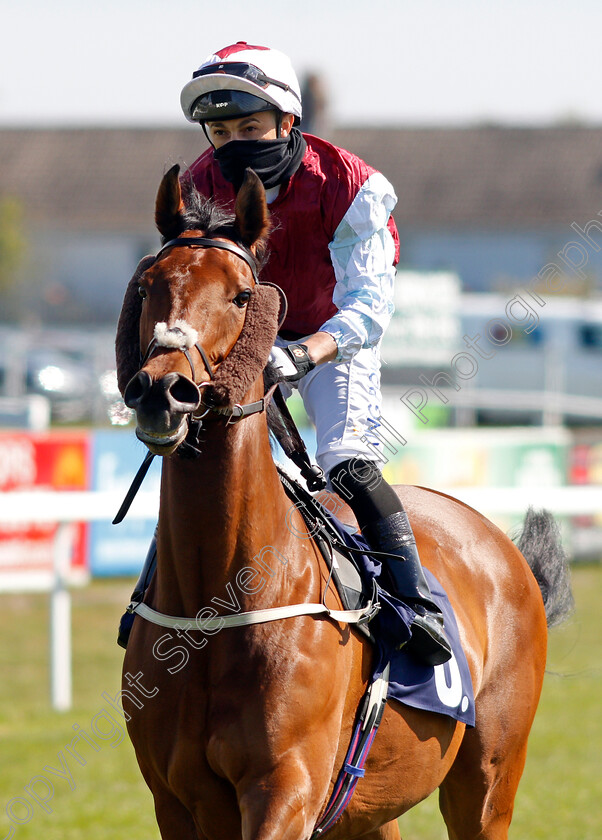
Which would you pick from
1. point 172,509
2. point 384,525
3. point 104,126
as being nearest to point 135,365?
point 172,509

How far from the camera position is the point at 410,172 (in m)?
39.4

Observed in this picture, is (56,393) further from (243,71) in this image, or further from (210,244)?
(210,244)

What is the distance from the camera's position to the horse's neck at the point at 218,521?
263 cm

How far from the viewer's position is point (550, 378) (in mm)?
15680

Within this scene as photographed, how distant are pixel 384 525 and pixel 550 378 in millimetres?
13043

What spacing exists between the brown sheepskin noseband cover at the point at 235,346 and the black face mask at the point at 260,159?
46cm

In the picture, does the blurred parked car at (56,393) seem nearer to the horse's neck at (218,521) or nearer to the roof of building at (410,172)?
the horse's neck at (218,521)

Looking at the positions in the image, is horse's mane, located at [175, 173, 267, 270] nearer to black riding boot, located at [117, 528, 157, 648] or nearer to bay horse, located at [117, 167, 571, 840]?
bay horse, located at [117, 167, 571, 840]

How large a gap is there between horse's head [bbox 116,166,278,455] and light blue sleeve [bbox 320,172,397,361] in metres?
0.41

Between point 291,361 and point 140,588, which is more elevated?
point 291,361

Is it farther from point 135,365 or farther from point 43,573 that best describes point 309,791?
point 43,573

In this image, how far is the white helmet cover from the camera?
290cm

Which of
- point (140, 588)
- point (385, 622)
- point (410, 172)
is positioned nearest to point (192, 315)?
point (140, 588)

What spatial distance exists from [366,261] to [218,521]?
0.87 m
